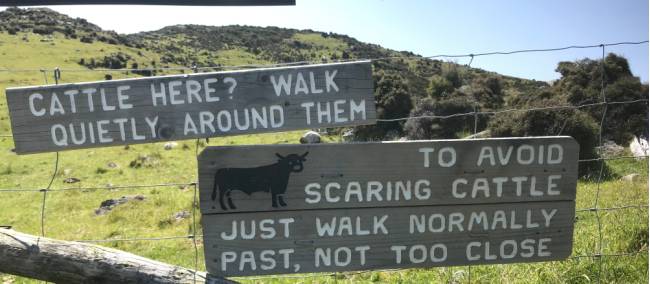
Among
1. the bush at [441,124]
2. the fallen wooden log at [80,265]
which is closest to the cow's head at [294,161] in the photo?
the fallen wooden log at [80,265]

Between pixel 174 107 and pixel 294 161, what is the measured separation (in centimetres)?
77

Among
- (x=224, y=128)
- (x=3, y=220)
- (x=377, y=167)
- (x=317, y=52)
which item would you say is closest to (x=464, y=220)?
(x=377, y=167)

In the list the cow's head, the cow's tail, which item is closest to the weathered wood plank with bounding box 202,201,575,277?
the cow's tail

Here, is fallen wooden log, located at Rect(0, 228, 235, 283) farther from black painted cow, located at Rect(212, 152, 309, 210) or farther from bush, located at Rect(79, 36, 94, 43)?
bush, located at Rect(79, 36, 94, 43)

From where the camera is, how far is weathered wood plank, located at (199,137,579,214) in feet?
9.24

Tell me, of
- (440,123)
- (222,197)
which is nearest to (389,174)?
(222,197)

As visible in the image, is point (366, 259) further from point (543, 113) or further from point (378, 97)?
point (378, 97)

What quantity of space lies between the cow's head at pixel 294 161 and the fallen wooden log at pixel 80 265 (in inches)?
32.6

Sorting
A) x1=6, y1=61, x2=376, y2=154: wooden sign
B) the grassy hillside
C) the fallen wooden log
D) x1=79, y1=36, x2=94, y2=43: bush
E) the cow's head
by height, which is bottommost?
the grassy hillside

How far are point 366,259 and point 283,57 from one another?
8898cm

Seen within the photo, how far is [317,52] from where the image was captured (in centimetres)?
9906

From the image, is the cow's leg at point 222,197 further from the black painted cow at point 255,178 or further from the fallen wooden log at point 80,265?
the fallen wooden log at point 80,265

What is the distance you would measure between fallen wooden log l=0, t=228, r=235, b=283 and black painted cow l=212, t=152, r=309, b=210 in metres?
0.59

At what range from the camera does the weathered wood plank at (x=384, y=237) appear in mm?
2881
